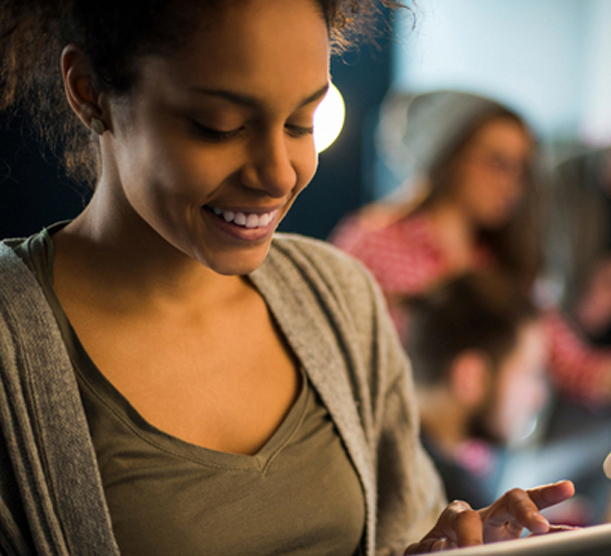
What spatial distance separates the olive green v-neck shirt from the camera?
636 mm

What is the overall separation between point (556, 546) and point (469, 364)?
1.32 m

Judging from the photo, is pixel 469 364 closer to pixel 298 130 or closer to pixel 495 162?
pixel 495 162

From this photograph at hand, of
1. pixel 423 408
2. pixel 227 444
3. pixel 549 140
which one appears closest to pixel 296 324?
pixel 227 444

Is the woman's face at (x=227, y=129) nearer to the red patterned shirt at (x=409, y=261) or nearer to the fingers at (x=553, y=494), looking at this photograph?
the fingers at (x=553, y=494)

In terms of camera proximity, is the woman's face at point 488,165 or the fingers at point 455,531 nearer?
the fingers at point 455,531

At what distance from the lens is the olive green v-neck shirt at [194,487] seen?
636 mm

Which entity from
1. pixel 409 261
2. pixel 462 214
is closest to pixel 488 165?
pixel 462 214

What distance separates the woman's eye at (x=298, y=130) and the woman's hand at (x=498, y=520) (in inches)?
15.9

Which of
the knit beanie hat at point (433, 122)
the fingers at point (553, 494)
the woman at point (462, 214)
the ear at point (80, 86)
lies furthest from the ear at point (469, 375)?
the ear at point (80, 86)

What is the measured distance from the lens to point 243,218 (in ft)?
→ 2.04

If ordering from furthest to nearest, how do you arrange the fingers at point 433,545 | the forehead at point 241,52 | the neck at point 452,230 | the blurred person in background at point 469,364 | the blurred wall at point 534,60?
the blurred wall at point 534,60 → the neck at point 452,230 → the blurred person in background at point 469,364 → the fingers at point 433,545 → the forehead at point 241,52

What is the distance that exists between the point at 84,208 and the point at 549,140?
112 inches

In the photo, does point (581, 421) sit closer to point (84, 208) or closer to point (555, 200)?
point (555, 200)

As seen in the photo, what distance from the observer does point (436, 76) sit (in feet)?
9.68
